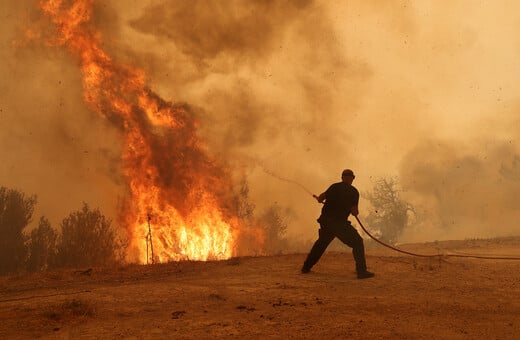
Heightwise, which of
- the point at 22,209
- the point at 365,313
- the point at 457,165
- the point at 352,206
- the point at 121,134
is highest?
the point at 457,165

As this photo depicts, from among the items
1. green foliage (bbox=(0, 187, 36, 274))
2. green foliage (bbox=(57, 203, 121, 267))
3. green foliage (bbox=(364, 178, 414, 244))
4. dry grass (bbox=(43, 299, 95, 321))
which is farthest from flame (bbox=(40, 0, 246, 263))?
green foliage (bbox=(364, 178, 414, 244))

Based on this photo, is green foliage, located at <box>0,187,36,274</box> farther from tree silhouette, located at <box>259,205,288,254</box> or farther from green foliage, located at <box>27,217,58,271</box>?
tree silhouette, located at <box>259,205,288,254</box>

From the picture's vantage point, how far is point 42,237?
22.8 meters

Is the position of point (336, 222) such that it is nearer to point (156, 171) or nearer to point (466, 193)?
point (156, 171)

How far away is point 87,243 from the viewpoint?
69.7ft

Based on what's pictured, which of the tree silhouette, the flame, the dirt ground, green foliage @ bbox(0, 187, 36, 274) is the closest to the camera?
the dirt ground

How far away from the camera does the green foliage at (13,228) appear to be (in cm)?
2183

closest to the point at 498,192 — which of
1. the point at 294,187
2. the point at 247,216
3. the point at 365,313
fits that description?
the point at 294,187

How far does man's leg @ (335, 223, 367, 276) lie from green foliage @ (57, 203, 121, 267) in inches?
653

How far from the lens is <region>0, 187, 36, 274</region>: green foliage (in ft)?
71.6

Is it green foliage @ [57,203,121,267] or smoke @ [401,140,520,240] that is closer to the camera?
green foliage @ [57,203,121,267]

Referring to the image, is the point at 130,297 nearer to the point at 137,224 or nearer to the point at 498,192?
the point at 137,224

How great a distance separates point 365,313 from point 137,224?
15375mm

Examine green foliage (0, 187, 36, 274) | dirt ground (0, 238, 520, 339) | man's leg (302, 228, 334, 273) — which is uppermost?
green foliage (0, 187, 36, 274)
